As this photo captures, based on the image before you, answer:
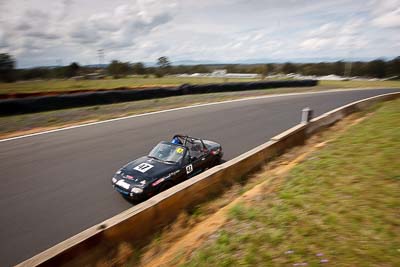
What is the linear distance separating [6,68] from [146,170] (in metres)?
59.5

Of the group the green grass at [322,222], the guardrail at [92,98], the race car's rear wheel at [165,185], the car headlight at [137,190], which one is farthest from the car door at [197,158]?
the guardrail at [92,98]

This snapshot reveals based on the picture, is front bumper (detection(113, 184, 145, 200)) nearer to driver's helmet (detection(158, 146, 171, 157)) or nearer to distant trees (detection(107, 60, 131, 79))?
driver's helmet (detection(158, 146, 171, 157))

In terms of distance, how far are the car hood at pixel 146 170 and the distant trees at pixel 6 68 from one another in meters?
56.7

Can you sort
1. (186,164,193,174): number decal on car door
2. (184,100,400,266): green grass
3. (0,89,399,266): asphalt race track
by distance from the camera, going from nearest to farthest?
1. (184,100,400,266): green grass
2. (0,89,399,266): asphalt race track
3. (186,164,193,174): number decal on car door

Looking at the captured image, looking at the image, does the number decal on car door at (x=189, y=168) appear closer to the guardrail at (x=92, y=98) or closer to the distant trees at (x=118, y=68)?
the guardrail at (x=92, y=98)

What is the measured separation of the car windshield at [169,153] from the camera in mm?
6773

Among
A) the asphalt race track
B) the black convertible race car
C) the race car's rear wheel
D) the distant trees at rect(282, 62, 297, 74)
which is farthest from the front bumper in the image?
the distant trees at rect(282, 62, 297, 74)

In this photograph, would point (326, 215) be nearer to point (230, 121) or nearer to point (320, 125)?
point (320, 125)

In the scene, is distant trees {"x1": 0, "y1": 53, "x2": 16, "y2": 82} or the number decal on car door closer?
the number decal on car door

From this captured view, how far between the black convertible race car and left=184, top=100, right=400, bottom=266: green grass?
1977mm

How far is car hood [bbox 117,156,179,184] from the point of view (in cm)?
602

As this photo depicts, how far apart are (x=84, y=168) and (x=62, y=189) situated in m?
1.33

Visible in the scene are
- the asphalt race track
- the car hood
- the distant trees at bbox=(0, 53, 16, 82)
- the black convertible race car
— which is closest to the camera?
the asphalt race track

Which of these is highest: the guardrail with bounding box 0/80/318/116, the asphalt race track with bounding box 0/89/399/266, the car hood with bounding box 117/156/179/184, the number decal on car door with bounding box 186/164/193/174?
the guardrail with bounding box 0/80/318/116
